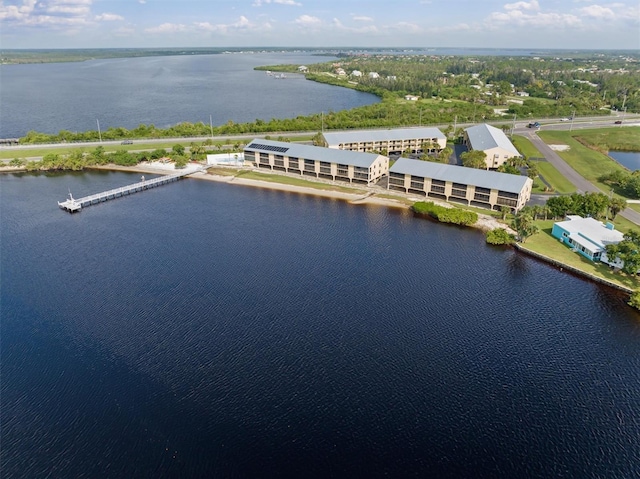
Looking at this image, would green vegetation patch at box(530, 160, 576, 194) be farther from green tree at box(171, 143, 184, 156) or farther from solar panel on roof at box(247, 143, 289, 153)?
green tree at box(171, 143, 184, 156)

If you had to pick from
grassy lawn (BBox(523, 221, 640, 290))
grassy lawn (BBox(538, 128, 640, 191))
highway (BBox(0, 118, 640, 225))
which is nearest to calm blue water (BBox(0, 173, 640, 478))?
grassy lawn (BBox(523, 221, 640, 290))

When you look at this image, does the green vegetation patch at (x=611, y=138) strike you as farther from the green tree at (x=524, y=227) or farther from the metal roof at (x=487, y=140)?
the green tree at (x=524, y=227)

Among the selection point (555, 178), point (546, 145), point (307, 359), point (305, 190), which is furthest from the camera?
point (546, 145)

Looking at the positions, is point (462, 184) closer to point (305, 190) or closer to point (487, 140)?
point (305, 190)

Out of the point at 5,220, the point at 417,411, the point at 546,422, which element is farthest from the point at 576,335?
the point at 5,220

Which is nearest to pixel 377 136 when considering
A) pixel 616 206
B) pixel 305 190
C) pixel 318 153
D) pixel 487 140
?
pixel 318 153

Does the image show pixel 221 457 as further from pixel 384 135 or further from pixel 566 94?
pixel 566 94
